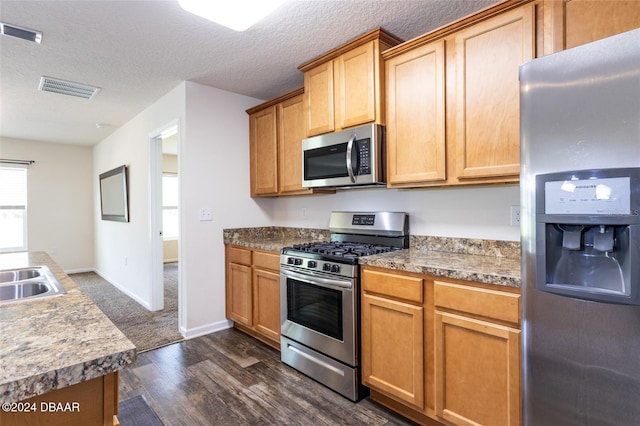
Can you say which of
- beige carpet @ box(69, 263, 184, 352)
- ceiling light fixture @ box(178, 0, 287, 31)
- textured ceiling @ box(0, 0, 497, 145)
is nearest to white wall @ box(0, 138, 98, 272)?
→ beige carpet @ box(69, 263, 184, 352)

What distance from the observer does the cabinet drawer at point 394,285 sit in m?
1.77

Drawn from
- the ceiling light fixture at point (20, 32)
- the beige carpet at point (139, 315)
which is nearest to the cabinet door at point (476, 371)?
the beige carpet at point (139, 315)

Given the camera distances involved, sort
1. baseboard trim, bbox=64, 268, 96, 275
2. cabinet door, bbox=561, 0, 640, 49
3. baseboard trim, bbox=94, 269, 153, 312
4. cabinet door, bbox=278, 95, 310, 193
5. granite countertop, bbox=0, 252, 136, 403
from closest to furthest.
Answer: granite countertop, bbox=0, 252, 136, 403 → cabinet door, bbox=561, 0, 640, 49 → cabinet door, bbox=278, 95, 310, 193 → baseboard trim, bbox=94, 269, 153, 312 → baseboard trim, bbox=64, 268, 96, 275

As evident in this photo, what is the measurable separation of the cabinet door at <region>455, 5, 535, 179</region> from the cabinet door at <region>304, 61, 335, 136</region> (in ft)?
3.06

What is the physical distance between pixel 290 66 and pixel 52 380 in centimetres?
265

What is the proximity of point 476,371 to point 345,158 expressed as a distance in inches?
59.4

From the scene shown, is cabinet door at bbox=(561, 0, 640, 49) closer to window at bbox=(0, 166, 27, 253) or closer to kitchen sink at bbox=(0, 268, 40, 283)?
kitchen sink at bbox=(0, 268, 40, 283)

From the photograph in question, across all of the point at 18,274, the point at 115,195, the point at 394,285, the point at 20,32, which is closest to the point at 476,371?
the point at 394,285

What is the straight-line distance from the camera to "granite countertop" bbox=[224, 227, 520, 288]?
1.56m

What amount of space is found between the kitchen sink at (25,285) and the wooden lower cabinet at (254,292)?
4.73 ft

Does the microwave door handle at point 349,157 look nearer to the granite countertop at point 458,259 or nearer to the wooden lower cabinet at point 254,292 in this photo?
the granite countertop at point 458,259

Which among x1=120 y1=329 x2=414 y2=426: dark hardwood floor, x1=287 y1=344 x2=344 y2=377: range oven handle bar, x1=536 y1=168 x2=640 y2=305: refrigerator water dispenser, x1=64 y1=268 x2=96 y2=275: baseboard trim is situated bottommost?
x1=120 y1=329 x2=414 y2=426: dark hardwood floor

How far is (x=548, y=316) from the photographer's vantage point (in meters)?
1.23

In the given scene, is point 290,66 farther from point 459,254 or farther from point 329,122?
point 459,254
